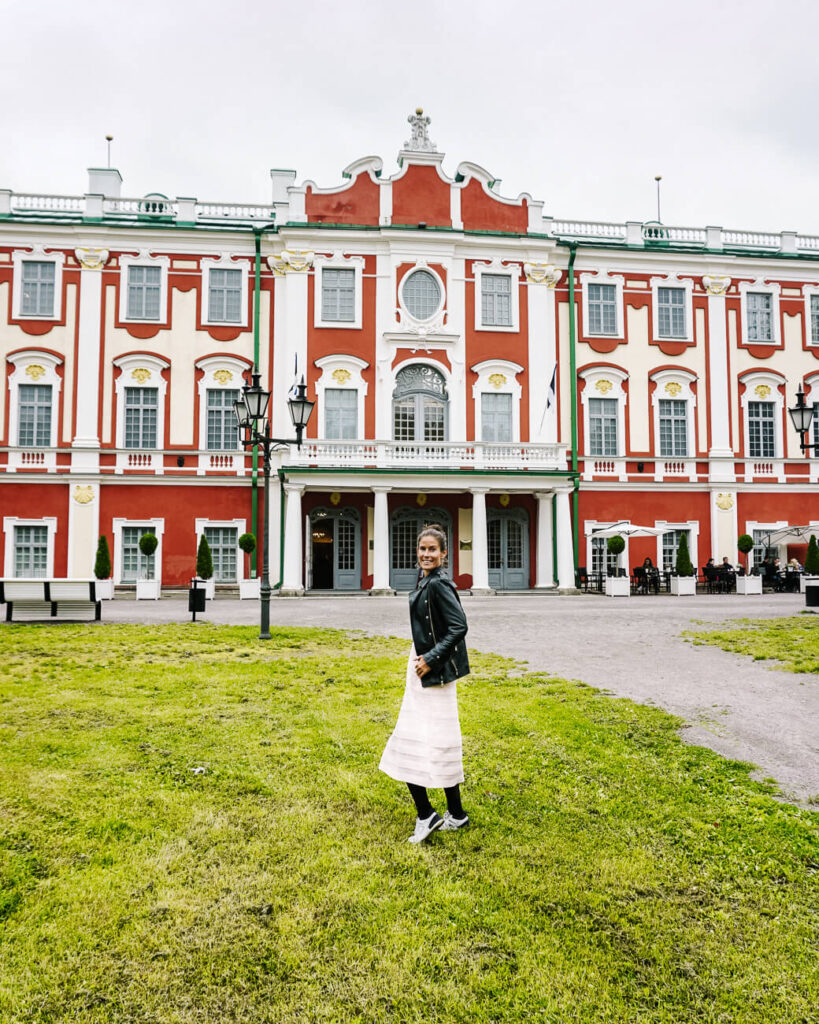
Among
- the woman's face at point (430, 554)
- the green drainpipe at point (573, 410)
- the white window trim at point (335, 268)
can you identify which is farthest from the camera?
the green drainpipe at point (573, 410)

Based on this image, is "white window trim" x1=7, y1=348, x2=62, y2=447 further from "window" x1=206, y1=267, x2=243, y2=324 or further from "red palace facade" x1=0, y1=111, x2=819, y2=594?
"window" x1=206, y1=267, x2=243, y2=324

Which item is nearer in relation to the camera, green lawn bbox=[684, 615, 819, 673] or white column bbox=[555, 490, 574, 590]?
green lawn bbox=[684, 615, 819, 673]

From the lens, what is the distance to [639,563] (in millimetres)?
26812

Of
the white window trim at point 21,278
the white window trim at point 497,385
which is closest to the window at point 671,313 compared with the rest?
the white window trim at point 497,385

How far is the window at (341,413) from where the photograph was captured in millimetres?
25344

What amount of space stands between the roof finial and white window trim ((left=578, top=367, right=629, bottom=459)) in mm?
9968

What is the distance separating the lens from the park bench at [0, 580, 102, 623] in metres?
14.5

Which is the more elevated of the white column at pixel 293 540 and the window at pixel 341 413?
the window at pixel 341 413

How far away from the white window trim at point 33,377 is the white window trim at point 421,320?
11959 mm

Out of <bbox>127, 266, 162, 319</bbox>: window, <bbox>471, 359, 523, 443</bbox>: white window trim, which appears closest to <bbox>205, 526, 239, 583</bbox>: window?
<bbox>127, 266, 162, 319</bbox>: window

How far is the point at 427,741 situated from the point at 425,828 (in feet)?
1.58

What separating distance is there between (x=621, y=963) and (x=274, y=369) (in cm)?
2438

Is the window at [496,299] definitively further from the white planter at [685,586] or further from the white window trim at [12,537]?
the white window trim at [12,537]

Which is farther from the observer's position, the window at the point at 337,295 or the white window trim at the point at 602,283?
the white window trim at the point at 602,283
